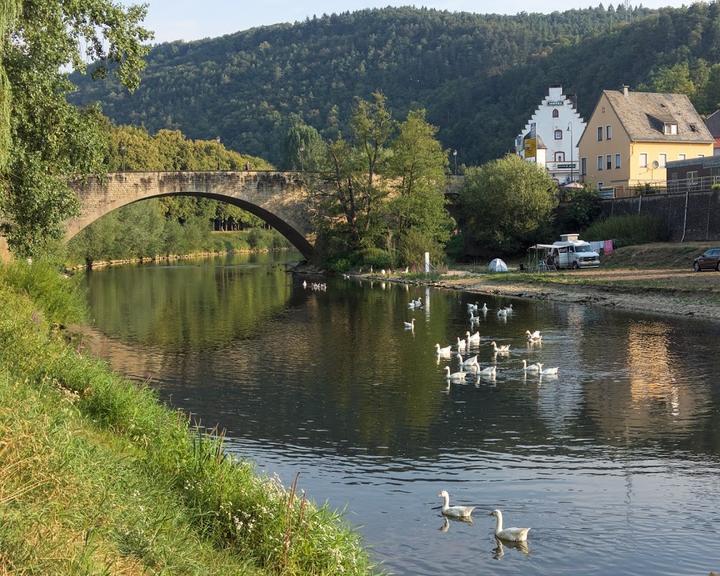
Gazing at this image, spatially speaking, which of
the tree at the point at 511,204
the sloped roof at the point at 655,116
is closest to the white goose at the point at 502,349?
the tree at the point at 511,204

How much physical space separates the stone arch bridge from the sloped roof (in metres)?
13.0

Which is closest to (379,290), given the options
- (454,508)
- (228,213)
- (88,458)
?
(454,508)

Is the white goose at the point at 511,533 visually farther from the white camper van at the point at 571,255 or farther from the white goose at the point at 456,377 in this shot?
the white camper van at the point at 571,255

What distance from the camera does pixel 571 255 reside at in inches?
2077

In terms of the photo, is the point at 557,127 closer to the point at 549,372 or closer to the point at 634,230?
the point at 634,230

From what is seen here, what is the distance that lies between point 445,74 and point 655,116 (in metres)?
101

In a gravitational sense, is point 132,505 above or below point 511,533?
above

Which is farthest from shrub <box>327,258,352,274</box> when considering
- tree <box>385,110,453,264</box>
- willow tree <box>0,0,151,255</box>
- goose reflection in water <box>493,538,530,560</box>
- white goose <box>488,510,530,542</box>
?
goose reflection in water <box>493,538,530,560</box>

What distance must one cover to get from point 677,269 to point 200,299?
24037 millimetres

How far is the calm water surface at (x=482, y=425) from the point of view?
11.9m

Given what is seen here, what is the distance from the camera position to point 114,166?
9644cm

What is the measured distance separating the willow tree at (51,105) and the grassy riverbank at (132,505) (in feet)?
31.9

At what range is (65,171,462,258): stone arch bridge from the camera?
6200cm

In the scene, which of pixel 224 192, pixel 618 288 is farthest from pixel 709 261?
pixel 224 192
